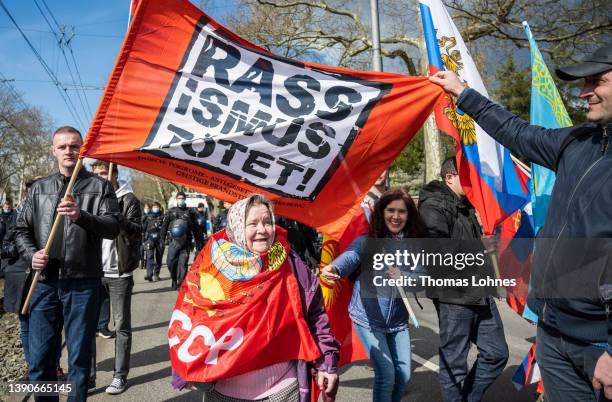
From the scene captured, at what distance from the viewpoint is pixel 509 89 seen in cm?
2650

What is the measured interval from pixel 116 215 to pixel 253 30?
15.5 metres

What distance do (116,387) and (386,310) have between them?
2638 millimetres

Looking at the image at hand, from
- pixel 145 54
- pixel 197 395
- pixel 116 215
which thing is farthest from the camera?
pixel 197 395

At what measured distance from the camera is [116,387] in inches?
181

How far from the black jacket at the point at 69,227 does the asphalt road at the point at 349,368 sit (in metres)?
1.59

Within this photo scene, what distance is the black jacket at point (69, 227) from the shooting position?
11.3 feet

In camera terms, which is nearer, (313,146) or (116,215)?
(313,146)

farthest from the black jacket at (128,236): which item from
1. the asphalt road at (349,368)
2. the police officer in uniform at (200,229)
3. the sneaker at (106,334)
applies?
the police officer in uniform at (200,229)

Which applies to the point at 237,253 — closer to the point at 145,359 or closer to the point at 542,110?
the point at 542,110

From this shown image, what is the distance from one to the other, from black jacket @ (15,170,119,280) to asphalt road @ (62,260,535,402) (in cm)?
159

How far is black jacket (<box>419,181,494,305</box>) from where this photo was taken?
11.8 feet

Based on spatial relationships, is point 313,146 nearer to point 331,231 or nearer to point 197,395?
point 331,231

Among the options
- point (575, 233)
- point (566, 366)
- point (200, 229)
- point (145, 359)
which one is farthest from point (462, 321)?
point (200, 229)

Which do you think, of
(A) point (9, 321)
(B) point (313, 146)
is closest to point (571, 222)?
(B) point (313, 146)
